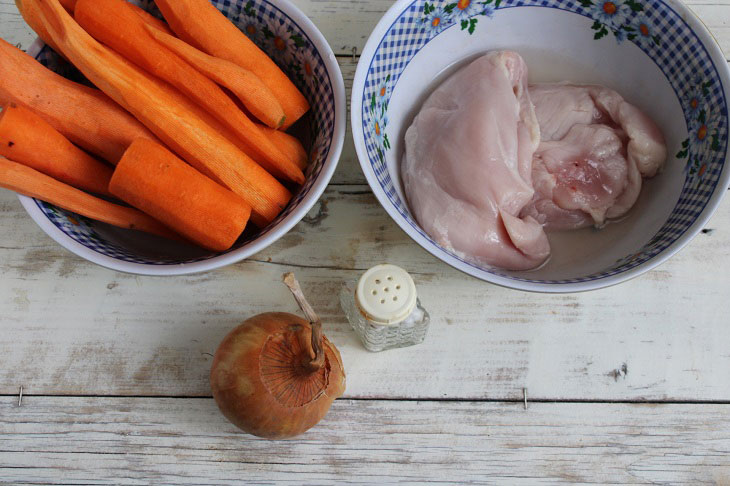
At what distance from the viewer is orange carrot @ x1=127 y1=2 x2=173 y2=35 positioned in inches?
35.1

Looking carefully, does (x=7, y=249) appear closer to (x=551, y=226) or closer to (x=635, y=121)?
(x=551, y=226)

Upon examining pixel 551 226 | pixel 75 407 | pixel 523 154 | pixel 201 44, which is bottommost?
pixel 75 407

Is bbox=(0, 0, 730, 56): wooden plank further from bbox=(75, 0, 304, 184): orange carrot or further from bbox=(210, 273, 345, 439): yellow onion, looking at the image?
bbox=(210, 273, 345, 439): yellow onion

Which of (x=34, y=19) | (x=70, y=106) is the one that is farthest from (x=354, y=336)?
(x=34, y=19)

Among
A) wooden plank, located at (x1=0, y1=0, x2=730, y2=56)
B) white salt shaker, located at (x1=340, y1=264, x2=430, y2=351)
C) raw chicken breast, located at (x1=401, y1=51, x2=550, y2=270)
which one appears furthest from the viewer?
wooden plank, located at (x1=0, y1=0, x2=730, y2=56)

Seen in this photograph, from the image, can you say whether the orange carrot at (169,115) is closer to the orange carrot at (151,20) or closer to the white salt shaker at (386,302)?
the orange carrot at (151,20)

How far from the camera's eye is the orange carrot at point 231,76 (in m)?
0.86

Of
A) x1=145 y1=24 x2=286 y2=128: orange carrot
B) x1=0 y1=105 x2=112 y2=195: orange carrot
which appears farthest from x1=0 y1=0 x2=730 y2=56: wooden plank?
x1=0 y1=105 x2=112 y2=195: orange carrot

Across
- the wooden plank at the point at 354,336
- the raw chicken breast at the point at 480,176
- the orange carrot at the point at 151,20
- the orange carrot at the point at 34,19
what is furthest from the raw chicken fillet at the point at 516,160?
the orange carrot at the point at 34,19

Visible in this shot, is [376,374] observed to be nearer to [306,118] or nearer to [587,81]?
[306,118]

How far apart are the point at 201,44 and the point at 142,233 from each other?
0.31 metres

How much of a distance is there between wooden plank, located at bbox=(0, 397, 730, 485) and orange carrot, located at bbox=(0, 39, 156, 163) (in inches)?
16.2

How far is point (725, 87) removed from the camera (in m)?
0.89

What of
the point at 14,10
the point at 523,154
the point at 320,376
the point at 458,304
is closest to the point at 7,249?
the point at 14,10
